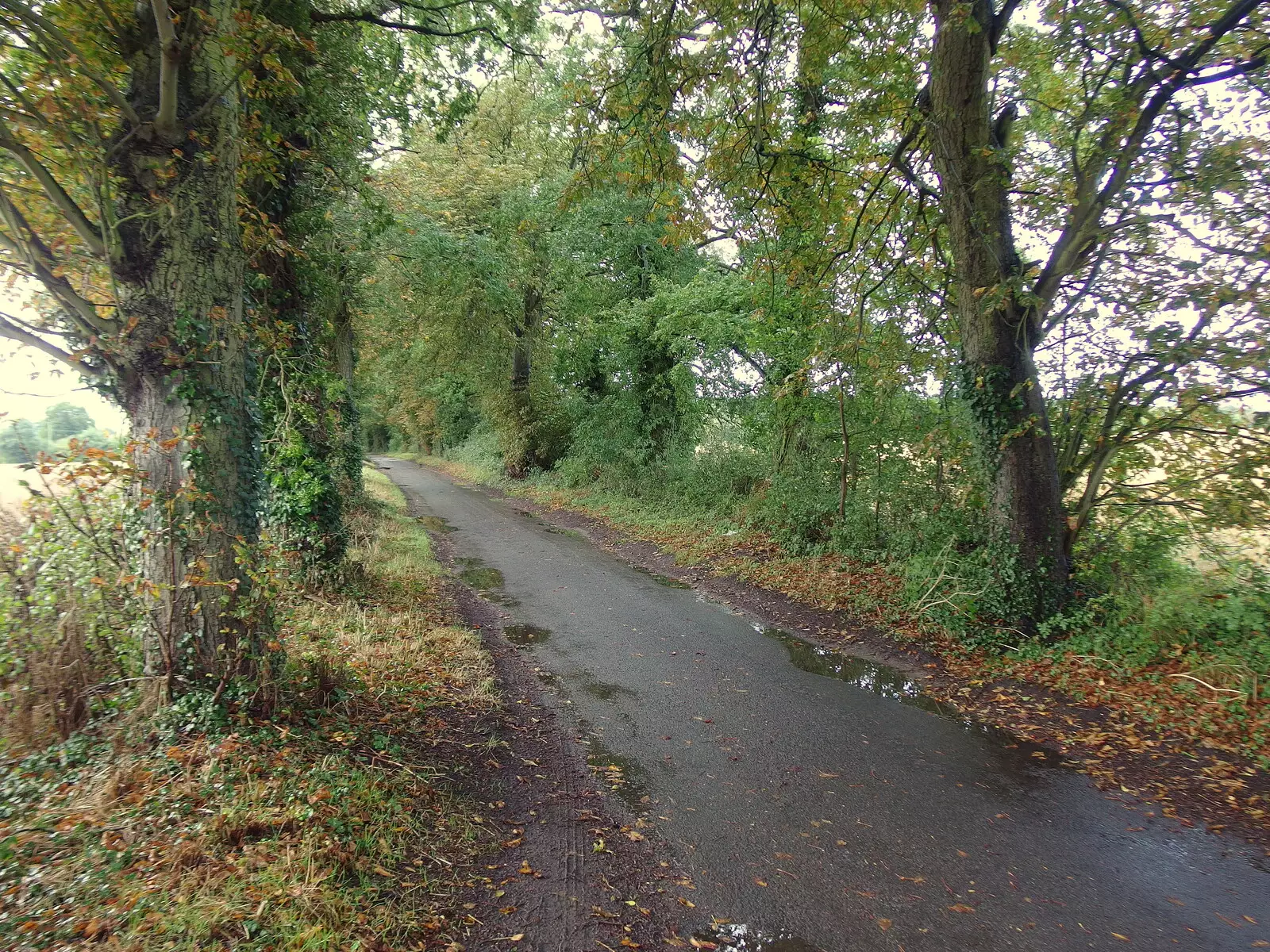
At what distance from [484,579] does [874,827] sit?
773 centimetres

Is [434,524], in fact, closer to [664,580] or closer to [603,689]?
[664,580]

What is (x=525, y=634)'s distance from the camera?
806 cm

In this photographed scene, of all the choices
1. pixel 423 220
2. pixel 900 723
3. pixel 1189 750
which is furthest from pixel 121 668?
pixel 423 220

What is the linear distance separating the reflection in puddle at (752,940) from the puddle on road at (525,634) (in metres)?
4.72

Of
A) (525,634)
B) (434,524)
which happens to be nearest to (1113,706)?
(525,634)

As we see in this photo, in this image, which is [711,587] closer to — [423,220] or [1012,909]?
[1012,909]

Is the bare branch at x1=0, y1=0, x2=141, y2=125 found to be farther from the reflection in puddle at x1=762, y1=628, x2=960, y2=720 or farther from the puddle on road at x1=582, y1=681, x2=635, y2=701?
the reflection in puddle at x1=762, y1=628, x2=960, y2=720

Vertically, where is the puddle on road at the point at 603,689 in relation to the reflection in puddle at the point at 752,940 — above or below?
below

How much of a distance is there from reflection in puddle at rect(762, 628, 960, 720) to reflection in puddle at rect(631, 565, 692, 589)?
275cm

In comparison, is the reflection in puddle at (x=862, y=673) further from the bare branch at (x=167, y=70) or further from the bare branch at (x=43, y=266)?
the bare branch at (x=167, y=70)

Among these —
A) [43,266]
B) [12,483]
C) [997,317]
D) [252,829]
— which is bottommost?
[252,829]

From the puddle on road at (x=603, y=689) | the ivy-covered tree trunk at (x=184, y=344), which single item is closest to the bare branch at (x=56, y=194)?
the ivy-covered tree trunk at (x=184, y=344)

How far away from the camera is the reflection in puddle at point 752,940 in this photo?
3180mm

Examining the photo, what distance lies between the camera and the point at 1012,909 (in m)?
3.44
